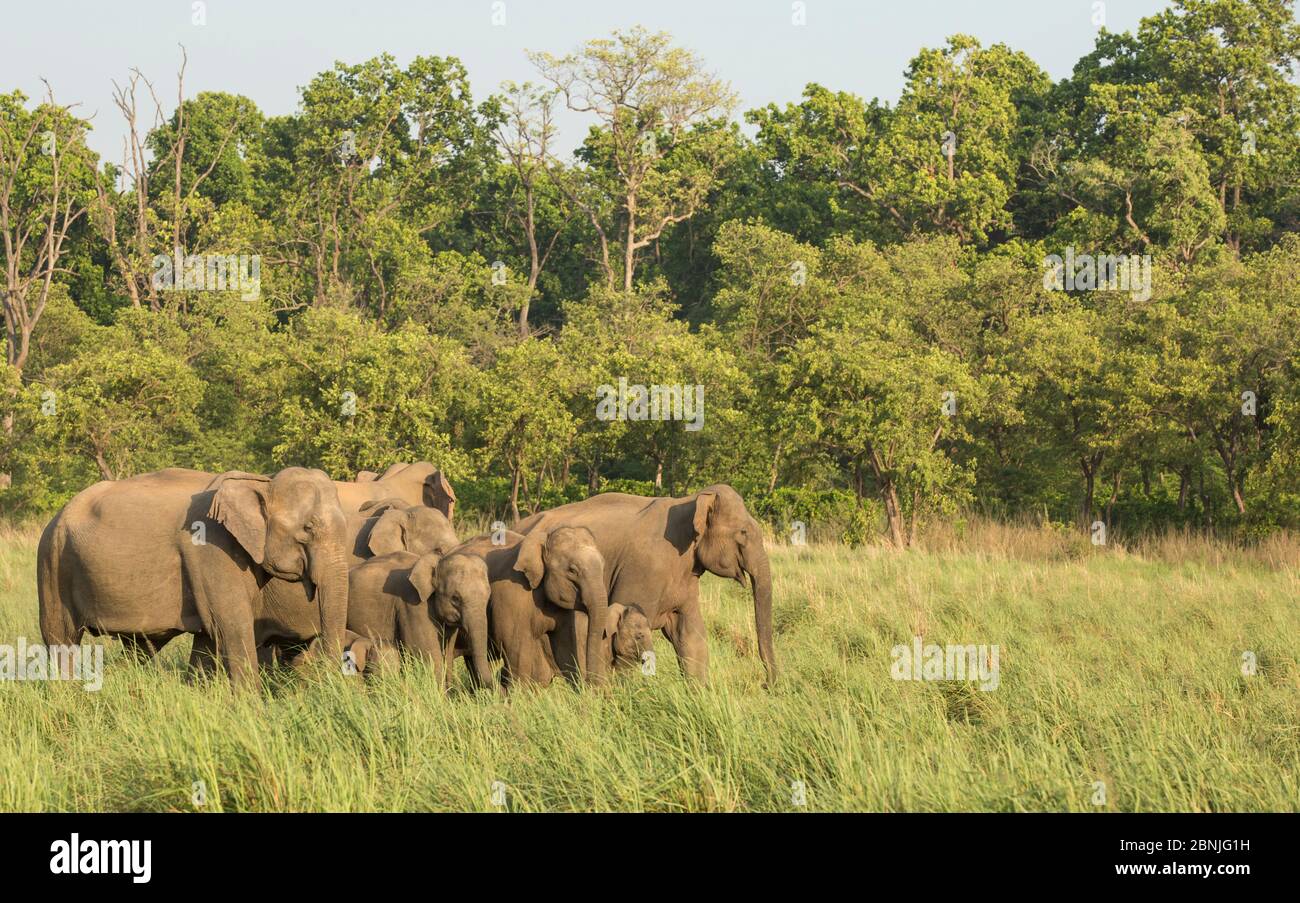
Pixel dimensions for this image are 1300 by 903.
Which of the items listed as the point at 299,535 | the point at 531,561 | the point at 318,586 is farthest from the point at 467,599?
the point at 299,535

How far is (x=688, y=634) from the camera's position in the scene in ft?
39.7

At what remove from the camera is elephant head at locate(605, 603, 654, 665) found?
36.9 ft

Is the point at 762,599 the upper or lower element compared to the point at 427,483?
lower

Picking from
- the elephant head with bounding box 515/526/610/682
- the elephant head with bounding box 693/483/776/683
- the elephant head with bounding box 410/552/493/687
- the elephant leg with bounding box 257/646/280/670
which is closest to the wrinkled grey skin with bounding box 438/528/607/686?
the elephant head with bounding box 515/526/610/682

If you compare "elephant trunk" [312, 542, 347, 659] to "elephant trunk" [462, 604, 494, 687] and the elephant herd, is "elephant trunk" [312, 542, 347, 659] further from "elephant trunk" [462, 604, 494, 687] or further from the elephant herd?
"elephant trunk" [462, 604, 494, 687]

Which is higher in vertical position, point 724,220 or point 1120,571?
point 724,220

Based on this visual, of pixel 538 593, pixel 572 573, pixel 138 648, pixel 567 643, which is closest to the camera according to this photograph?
pixel 572 573

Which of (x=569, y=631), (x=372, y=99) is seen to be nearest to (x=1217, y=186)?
(x=372, y=99)

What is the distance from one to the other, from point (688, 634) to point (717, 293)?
3995 cm

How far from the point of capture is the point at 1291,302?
2612cm

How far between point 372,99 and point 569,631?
48187 mm

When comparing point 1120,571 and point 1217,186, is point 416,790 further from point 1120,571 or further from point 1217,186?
point 1217,186

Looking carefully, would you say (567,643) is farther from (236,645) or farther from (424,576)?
(236,645)

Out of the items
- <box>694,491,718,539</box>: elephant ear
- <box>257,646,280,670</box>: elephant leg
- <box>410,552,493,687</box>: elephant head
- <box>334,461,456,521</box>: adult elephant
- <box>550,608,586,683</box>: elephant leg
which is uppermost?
<box>694,491,718,539</box>: elephant ear
